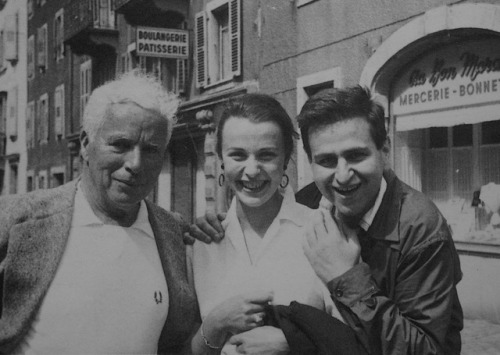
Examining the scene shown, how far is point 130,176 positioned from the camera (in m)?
2.37

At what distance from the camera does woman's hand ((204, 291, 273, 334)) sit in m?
2.33

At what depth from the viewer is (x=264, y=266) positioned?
2504 mm

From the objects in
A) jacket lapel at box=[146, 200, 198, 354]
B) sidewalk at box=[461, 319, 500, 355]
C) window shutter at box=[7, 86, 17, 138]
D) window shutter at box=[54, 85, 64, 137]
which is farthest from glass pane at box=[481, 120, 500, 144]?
window shutter at box=[7, 86, 17, 138]

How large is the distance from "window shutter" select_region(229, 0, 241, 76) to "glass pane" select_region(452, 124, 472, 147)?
5.05 meters

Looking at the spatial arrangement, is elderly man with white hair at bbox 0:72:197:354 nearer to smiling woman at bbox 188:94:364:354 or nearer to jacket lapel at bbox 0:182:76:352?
jacket lapel at bbox 0:182:76:352

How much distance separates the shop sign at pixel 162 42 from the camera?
1311 centimetres

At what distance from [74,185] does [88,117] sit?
27 centimetres

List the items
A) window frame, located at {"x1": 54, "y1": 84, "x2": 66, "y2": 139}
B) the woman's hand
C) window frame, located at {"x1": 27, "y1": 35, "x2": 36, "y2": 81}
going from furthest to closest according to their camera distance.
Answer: window frame, located at {"x1": 27, "y1": 35, "x2": 36, "y2": 81} < window frame, located at {"x1": 54, "y1": 84, "x2": 66, "y2": 139} < the woman's hand

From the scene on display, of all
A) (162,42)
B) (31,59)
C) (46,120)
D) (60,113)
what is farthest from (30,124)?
(162,42)

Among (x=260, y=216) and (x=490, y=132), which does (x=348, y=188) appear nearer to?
(x=260, y=216)

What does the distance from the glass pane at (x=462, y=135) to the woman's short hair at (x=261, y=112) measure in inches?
228

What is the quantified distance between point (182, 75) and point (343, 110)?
12.3 meters

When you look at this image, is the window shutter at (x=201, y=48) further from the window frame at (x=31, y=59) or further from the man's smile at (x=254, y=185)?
the window frame at (x=31, y=59)

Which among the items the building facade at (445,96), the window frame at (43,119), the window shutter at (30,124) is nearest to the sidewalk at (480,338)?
the building facade at (445,96)
